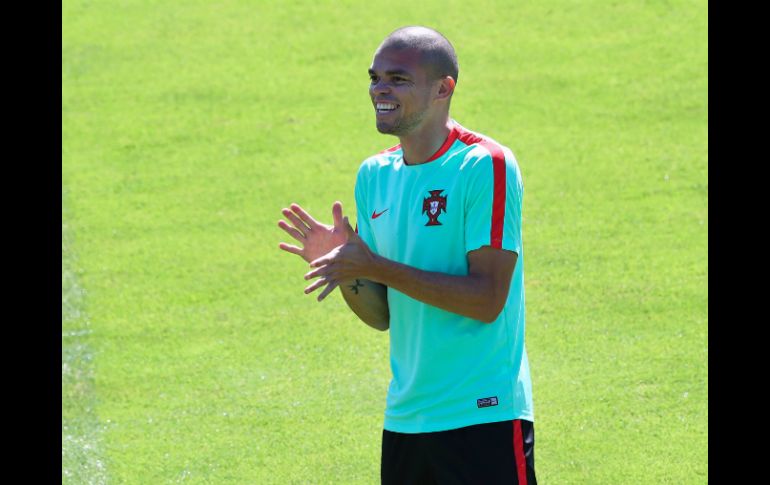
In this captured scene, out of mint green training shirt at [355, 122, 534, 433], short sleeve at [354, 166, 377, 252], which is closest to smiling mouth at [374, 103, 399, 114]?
mint green training shirt at [355, 122, 534, 433]

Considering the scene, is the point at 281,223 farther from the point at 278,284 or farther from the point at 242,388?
the point at 278,284

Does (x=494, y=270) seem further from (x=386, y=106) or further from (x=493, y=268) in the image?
(x=386, y=106)

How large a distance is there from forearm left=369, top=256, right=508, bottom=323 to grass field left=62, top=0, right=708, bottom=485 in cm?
271

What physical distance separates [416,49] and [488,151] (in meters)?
0.47

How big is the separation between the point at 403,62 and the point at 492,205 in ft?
2.06

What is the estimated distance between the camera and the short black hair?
14.5ft

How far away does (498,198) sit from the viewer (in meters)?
4.24

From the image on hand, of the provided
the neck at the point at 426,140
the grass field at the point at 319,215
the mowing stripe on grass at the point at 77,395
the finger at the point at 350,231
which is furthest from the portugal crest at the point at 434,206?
the mowing stripe on grass at the point at 77,395

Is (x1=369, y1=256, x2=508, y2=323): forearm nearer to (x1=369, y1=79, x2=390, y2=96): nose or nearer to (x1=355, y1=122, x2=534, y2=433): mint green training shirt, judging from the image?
(x1=355, y1=122, x2=534, y2=433): mint green training shirt

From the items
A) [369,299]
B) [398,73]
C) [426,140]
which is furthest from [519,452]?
[398,73]

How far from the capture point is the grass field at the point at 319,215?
23.5 ft

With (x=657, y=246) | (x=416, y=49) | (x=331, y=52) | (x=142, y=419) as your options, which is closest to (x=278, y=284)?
(x=142, y=419)

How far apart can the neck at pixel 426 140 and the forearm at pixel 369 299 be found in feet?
1.66

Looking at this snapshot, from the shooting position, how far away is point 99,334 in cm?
862
